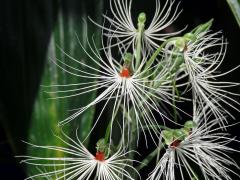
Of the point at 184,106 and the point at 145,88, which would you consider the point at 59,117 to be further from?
the point at 184,106

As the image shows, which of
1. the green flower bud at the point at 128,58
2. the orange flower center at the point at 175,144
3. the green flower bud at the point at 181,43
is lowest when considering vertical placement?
the orange flower center at the point at 175,144

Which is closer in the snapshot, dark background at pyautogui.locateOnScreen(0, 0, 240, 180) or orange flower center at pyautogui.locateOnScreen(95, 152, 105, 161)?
orange flower center at pyautogui.locateOnScreen(95, 152, 105, 161)

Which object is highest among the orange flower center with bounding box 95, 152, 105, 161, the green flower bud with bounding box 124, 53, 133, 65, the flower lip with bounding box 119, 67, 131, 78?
the green flower bud with bounding box 124, 53, 133, 65

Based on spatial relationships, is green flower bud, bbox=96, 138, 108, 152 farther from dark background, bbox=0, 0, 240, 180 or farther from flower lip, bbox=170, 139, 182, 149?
dark background, bbox=0, 0, 240, 180

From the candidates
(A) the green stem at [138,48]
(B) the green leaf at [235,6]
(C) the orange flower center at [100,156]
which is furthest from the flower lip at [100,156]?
(B) the green leaf at [235,6]

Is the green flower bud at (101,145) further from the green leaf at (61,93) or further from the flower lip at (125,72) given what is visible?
the green leaf at (61,93)

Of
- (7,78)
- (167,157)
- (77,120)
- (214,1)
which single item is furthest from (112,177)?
(214,1)

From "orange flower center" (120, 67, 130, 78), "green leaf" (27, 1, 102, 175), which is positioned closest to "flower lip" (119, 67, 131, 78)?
"orange flower center" (120, 67, 130, 78)

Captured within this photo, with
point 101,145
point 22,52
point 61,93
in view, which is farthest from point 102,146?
point 22,52

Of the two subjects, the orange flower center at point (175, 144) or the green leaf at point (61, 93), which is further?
the green leaf at point (61, 93)
